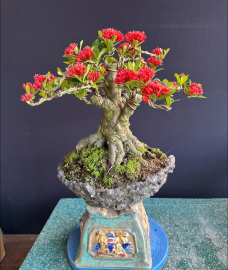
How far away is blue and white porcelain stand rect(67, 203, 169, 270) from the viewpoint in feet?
3.13

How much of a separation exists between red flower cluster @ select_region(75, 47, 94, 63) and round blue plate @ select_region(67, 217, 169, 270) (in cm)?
94

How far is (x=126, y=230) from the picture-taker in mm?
959

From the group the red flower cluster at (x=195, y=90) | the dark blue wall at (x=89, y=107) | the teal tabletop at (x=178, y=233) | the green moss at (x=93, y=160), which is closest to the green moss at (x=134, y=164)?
the green moss at (x=93, y=160)

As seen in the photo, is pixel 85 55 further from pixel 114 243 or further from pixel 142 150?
pixel 114 243

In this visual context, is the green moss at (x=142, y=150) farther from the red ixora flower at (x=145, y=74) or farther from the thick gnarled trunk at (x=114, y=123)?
the red ixora flower at (x=145, y=74)

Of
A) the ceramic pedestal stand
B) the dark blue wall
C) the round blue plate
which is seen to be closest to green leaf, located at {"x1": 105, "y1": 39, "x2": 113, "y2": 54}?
the ceramic pedestal stand

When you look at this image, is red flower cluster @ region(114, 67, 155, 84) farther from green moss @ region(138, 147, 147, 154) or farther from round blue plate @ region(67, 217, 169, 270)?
round blue plate @ region(67, 217, 169, 270)

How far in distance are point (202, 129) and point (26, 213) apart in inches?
62.5

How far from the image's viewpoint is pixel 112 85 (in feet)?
3.00

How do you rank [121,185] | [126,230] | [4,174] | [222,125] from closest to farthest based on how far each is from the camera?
[121,185] → [126,230] → [222,125] → [4,174]

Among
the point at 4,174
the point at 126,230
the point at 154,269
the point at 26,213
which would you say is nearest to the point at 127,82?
the point at 126,230

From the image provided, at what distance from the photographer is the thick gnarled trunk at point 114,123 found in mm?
901

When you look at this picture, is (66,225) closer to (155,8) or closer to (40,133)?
(40,133)

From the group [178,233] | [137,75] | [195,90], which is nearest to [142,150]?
[195,90]
